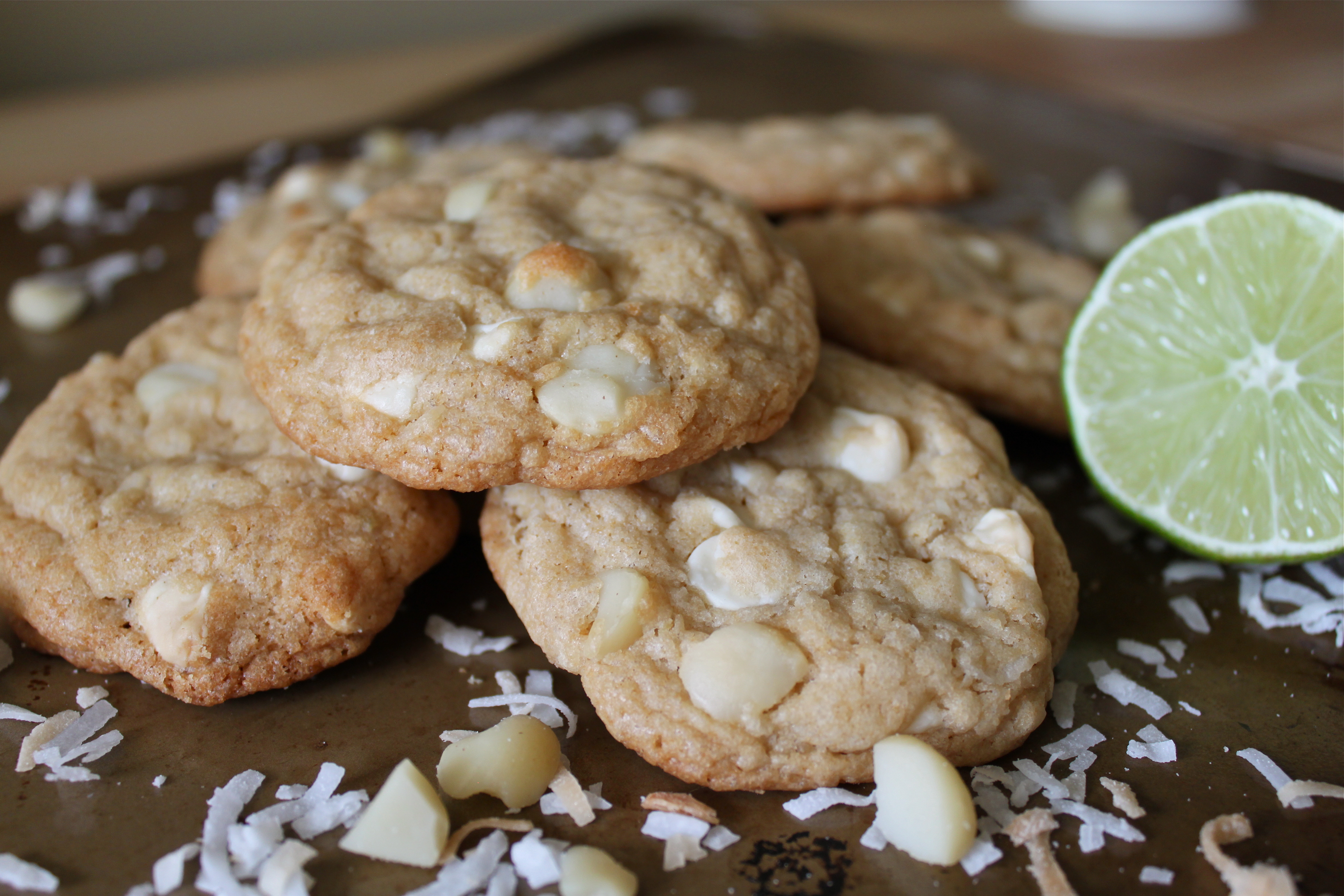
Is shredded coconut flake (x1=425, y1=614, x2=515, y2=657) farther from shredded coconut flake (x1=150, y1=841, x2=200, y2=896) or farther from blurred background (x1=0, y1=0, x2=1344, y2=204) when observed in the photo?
blurred background (x1=0, y1=0, x2=1344, y2=204)

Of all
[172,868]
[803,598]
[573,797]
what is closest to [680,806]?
[573,797]

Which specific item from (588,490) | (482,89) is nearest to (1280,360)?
(588,490)

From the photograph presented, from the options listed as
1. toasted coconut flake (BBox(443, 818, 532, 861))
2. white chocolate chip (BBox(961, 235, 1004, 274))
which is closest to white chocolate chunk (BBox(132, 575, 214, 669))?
toasted coconut flake (BBox(443, 818, 532, 861))

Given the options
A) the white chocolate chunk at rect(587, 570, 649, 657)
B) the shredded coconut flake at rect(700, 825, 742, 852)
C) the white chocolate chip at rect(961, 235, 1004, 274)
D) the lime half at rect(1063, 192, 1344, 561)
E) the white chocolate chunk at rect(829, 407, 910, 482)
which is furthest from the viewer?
the white chocolate chip at rect(961, 235, 1004, 274)

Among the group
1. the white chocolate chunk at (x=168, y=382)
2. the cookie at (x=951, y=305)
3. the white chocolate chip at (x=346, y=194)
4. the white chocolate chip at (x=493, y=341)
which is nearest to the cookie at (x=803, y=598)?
the white chocolate chip at (x=493, y=341)

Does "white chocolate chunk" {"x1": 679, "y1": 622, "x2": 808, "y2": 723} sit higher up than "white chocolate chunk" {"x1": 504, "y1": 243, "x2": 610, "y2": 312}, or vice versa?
"white chocolate chunk" {"x1": 504, "y1": 243, "x2": 610, "y2": 312}

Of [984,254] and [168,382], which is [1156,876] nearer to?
[984,254]
